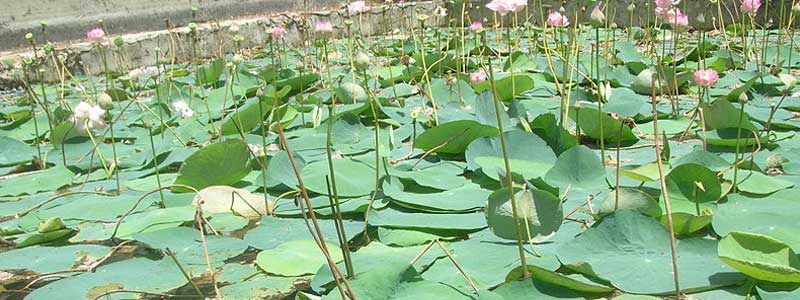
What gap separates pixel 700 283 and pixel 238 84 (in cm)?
→ 210

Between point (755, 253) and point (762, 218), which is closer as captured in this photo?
point (755, 253)

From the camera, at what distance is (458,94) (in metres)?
2.33

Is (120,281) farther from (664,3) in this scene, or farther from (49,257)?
(664,3)

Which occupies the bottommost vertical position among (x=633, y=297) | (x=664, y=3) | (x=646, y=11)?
(x=633, y=297)

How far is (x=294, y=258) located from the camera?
46.1 inches

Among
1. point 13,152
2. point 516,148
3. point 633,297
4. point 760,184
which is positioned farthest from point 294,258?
point 13,152

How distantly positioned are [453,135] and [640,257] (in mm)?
714

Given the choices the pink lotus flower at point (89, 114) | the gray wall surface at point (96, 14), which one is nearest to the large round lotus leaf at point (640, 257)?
the pink lotus flower at point (89, 114)

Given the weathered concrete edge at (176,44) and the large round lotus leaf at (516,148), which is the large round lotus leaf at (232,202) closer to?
the large round lotus leaf at (516,148)

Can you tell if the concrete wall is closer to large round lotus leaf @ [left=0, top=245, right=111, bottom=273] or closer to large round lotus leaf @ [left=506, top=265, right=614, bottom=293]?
large round lotus leaf @ [left=0, top=245, right=111, bottom=273]

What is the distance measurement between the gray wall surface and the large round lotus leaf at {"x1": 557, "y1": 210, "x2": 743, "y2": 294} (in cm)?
328

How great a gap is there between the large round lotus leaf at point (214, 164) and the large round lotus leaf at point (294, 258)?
1.32 feet

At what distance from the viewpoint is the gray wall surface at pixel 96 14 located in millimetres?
3705

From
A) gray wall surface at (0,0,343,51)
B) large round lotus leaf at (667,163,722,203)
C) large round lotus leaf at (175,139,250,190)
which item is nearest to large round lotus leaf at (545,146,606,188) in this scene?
large round lotus leaf at (667,163,722,203)
